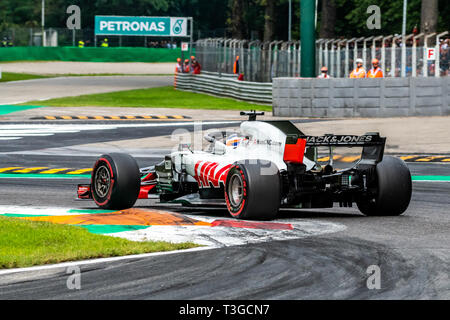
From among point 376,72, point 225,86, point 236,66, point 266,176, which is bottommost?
point 266,176

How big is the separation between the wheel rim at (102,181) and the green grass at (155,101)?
2083 centimetres

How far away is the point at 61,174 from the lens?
18.5 metres

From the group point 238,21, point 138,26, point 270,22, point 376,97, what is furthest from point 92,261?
point 138,26

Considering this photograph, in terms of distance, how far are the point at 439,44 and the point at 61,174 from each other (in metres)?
14.9

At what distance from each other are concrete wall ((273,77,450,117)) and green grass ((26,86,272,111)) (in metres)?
3.95

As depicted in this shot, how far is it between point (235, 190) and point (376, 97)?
18.0 metres

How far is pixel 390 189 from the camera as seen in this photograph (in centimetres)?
1210

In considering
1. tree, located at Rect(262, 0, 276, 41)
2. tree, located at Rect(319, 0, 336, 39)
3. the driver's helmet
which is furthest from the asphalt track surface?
tree, located at Rect(262, 0, 276, 41)

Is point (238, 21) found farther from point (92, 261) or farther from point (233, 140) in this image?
point (92, 261)

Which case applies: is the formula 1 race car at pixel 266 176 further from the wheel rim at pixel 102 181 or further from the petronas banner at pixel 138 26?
the petronas banner at pixel 138 26

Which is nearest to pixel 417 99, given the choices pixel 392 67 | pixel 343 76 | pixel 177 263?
pixel 392 67

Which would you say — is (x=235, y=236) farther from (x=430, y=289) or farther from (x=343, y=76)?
(x=343, y=76)

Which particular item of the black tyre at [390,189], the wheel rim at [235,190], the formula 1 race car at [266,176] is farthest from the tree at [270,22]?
the wheel rim at [235,190]

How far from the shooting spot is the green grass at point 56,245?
8.87 m
